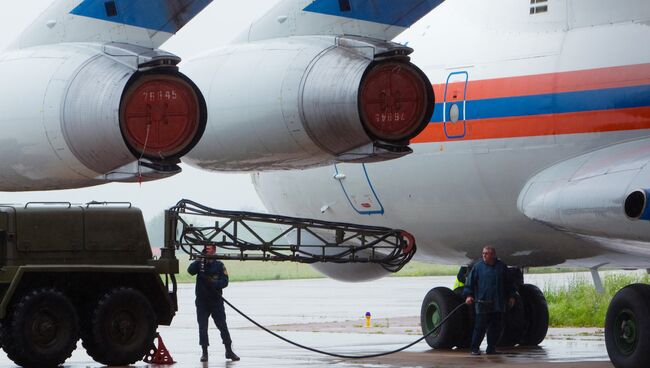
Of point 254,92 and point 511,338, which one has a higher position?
point 254,92

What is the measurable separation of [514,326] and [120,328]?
17.7 ft

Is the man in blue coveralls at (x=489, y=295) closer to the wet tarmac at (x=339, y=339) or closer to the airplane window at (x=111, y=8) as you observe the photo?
the wet tarmac at (x=339, y=339)

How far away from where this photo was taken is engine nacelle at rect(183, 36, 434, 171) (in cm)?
1128

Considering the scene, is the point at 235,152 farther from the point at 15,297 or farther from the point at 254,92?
the point at 15,297

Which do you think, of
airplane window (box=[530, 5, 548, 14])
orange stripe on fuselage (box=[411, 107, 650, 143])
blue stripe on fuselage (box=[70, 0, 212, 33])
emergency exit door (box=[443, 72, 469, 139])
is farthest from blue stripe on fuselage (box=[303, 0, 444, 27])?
emergency exit door (box=[443, 72, 469, 139])

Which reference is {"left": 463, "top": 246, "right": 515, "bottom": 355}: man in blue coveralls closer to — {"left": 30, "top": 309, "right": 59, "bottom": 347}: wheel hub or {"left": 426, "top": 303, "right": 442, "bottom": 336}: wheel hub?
{"left": 426, "top": 303, "right": 442, "bottom": 336}: wheel hub

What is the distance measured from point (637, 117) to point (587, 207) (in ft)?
3.51

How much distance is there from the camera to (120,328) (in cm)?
1633

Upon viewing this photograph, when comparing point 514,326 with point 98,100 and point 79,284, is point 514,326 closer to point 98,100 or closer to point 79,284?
point 79,284

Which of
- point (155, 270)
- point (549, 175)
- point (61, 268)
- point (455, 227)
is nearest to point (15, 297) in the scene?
point (61, 268)

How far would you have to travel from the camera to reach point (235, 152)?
1177 centimetres

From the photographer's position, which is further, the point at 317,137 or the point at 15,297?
the point at 15,297

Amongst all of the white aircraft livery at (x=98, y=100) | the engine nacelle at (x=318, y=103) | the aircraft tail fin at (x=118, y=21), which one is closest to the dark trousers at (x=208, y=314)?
the engine nacelle at (x=318, y=103)

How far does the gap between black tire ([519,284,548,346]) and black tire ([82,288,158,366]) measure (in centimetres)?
515
